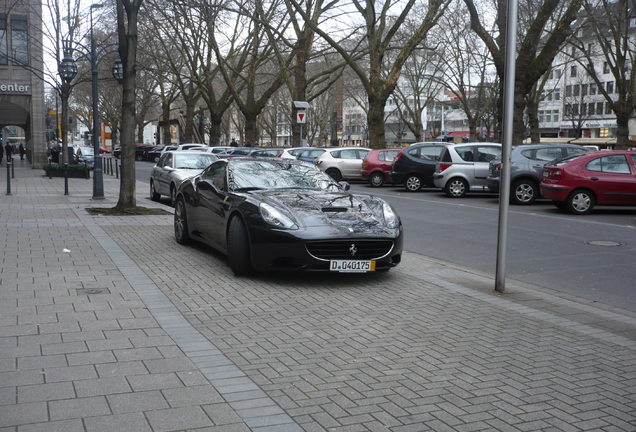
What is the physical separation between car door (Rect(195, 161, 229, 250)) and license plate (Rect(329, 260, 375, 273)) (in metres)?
1.72

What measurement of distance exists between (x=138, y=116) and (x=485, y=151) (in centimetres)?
6233

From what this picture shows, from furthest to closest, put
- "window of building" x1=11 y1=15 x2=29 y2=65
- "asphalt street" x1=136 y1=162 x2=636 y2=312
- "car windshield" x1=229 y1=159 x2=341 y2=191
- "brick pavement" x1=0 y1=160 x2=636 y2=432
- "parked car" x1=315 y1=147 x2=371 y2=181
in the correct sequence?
1. "window of building" x1=11 y1=15 x2=29 y2=65
2. "parked car" x1=315 y1=147 x2=371 y2=181
3. "car windshield" x1=229 y1=159 x2=341 y2=191
4. "asphalt street" x1=136 y1=162 x2=636 y2=312
5. "brick pavement" x1=0 y1=160 x2=636 y2=432

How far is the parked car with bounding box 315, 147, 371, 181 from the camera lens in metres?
28.3

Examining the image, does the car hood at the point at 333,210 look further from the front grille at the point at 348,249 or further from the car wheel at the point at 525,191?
the car wheel at the point at 525,191

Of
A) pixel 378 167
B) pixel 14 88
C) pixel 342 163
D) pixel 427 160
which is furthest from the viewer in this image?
pixel 14 88

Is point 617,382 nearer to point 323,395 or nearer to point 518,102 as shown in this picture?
point 323,395

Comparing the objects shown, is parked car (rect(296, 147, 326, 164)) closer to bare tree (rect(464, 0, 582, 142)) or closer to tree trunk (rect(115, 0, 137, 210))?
bare tree (rect(464, 0, 582, 142))

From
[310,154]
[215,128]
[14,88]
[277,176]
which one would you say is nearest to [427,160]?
[310,154]

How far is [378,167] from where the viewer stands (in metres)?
26.6

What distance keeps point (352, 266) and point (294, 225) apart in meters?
0.80

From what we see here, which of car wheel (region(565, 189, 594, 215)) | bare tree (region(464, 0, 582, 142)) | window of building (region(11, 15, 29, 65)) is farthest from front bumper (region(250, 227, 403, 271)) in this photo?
window of building (region(11, 15, 29, 65))

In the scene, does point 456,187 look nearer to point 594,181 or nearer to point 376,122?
point 594,181

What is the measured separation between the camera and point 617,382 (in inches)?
182

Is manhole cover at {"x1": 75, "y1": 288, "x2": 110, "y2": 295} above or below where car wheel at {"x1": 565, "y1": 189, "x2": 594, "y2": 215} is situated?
below
